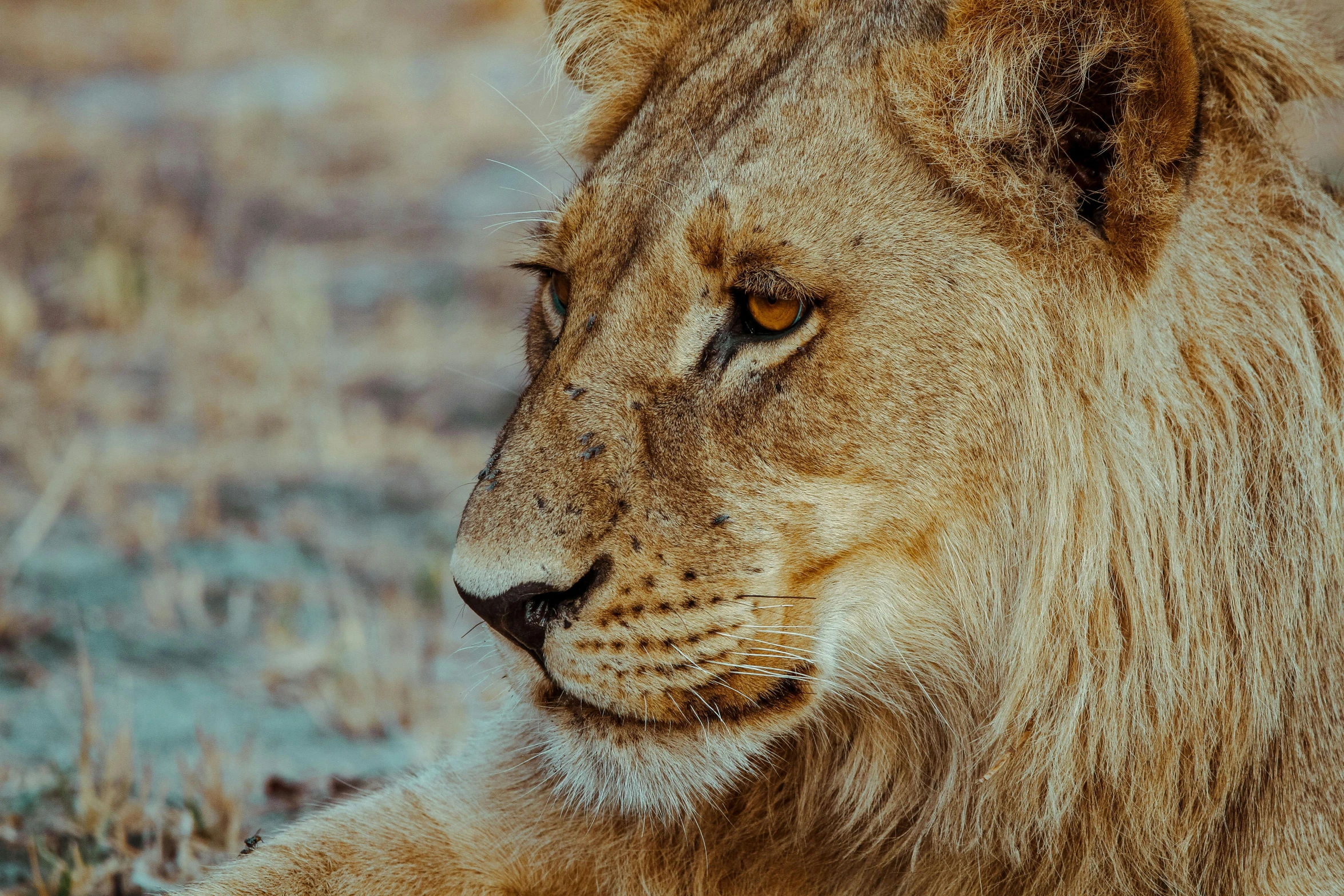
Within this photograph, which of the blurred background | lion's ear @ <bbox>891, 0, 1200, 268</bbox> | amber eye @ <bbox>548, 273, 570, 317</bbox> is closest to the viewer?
lion's ear @ <bbox>891, 0, 1200, 268</bbox>

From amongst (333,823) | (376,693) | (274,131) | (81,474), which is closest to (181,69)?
(274,131)

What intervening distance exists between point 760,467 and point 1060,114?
0.76 metres

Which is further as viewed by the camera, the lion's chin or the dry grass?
the dry grass

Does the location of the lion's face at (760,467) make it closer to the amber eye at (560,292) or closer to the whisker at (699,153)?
the whisker at (699,153)

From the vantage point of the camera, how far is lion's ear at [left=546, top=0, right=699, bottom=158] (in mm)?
2967

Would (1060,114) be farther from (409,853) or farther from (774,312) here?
(409,853)

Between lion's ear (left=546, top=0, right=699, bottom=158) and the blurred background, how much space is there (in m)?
0.13

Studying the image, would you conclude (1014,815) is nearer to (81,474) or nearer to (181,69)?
(81,474)

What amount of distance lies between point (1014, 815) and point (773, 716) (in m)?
0.43

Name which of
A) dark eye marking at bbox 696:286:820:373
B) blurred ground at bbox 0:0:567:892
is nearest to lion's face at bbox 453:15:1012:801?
dark eye marking at bbox 696:286:820:373

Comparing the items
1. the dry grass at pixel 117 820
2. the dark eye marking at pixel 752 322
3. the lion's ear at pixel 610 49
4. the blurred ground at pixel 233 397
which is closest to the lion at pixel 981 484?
the dark eye marking at pixel 752 322

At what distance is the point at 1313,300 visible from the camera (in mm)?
2383

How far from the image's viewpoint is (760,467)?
2.28 m

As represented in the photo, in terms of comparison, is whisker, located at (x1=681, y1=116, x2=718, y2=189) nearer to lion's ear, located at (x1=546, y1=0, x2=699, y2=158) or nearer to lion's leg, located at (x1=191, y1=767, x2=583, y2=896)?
lion's ear, located at (x1=546, y1=0, x2=699, y2=158)
